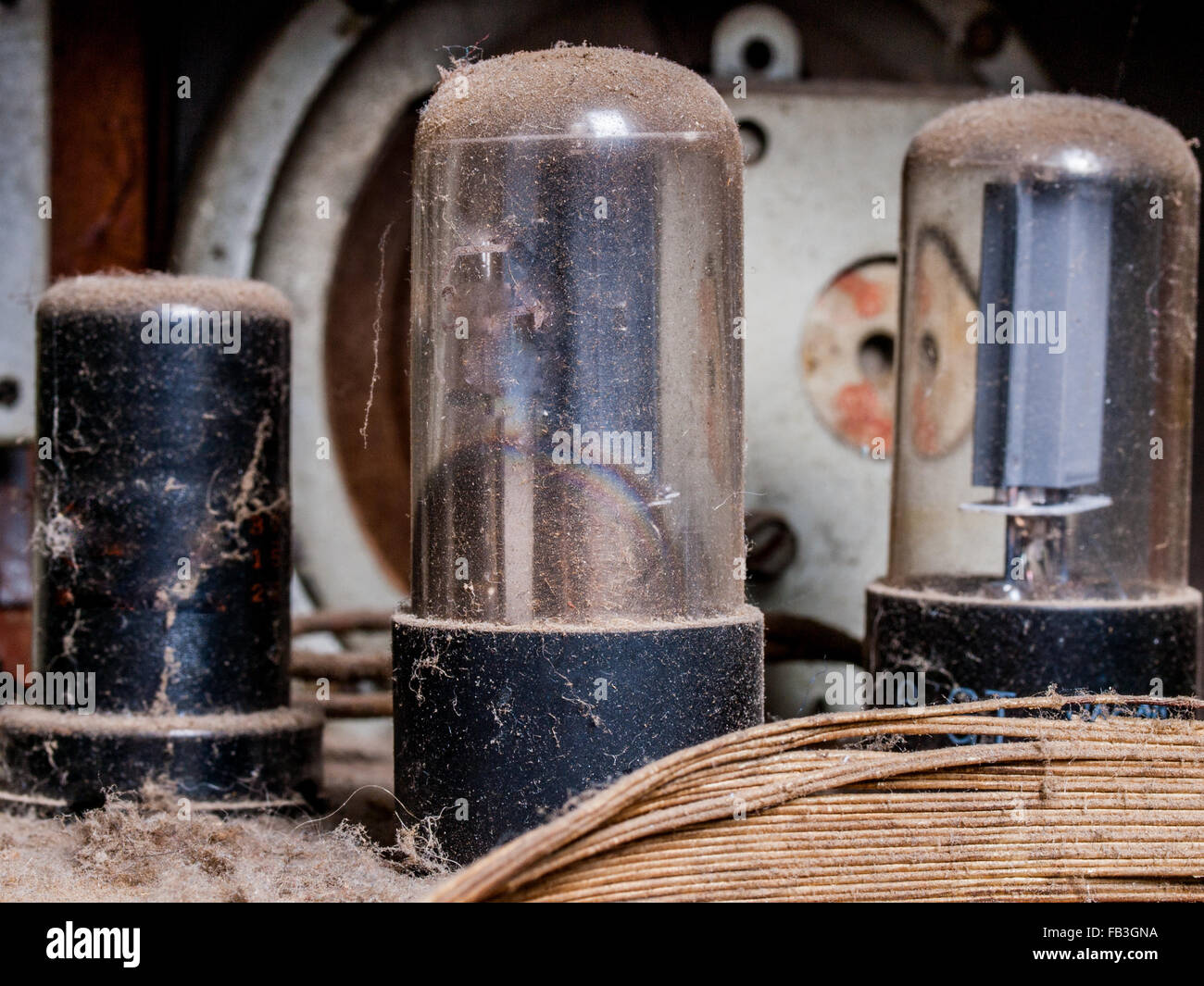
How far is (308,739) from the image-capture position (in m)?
1.03

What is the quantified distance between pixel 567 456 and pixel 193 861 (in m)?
0.33

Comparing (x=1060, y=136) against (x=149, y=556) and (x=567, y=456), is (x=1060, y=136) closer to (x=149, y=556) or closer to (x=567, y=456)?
(x=567, y=456)

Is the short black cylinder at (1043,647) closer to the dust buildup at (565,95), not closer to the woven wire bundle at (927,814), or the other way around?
the woven wire bundle at (927,814)

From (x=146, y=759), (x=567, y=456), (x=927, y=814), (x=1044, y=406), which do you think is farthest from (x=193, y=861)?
(x=1044, y=406)

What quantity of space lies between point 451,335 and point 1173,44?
103 cm

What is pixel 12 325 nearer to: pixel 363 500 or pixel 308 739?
pixel 363 500

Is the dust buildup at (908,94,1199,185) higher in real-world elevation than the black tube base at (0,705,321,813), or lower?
higher

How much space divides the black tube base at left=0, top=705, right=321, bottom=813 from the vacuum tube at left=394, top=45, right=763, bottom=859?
0.53 feet

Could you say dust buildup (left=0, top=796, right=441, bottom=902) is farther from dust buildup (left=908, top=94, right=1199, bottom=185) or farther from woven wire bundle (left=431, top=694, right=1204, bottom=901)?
dust buildup (left=908, top=94, right=1199, bottom=185)

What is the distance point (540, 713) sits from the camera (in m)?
0.82

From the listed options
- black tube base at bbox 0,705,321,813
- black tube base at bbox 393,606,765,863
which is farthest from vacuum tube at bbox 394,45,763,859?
black tube base at bbox 0,705,321,813

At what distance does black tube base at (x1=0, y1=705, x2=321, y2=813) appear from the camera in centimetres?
95

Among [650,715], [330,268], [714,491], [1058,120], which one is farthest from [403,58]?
[650,715]
